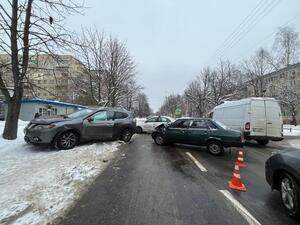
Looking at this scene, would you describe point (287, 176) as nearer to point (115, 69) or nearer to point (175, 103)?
point (115, 69)

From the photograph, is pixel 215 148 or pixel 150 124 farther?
pixel 150 124

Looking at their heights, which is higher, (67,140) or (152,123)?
(152,123)

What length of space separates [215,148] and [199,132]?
3.32ft

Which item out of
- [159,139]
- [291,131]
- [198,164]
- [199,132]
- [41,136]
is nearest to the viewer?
[198,164]

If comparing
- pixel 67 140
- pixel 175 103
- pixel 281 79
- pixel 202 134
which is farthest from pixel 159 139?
pixel 175 103

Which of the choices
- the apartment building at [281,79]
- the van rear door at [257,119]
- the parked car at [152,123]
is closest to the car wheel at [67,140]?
the parked car at [152,123]

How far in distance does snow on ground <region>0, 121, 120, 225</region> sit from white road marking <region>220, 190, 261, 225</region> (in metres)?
3.13

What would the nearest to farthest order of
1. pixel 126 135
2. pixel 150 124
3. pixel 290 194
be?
pixel 290 194 < pixel 126 135 < pixel 150 124

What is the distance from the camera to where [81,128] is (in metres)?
8.70

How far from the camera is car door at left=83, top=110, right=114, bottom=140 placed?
9022mm

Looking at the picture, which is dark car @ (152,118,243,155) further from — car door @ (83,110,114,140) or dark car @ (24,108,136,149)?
car door @ (83,110,114,140)

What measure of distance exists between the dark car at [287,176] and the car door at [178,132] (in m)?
5.39

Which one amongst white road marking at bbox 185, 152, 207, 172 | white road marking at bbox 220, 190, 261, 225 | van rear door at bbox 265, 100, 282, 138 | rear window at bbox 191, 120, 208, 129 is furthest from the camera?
van rear door at bbox 265, 100, 282, 138

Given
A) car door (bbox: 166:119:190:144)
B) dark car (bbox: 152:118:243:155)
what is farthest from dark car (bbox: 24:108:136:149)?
car door (bbox: 166:119:190:144)
